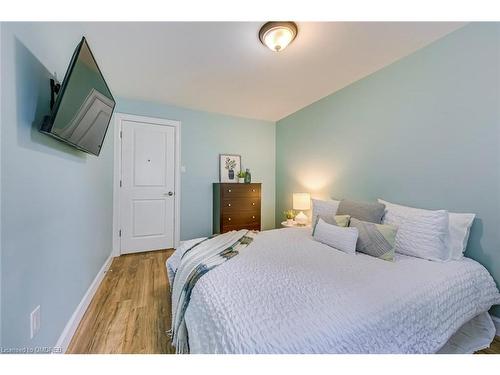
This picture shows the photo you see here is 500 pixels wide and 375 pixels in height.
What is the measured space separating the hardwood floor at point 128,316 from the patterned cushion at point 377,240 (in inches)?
31.9

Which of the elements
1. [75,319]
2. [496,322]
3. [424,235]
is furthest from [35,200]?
[496,322]

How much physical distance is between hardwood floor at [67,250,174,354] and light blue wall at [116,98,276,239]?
45.2 inches

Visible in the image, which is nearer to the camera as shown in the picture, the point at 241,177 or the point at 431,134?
the point at 431,134

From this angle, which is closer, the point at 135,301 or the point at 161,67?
the point at 135,301

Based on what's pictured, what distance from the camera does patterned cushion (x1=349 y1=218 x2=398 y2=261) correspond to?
155cm

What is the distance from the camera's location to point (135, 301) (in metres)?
1.89

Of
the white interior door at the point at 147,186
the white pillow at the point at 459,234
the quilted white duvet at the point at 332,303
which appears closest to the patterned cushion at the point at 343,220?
the quilted white duvet at the point at 332,303

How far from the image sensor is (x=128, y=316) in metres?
1.67

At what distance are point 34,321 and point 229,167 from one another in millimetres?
2996

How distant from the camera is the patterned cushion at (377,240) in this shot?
1.55 m

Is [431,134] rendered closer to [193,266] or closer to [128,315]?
[193,266]

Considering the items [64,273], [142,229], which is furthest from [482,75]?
[142,229]

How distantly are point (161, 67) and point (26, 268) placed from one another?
2071 millimetres
